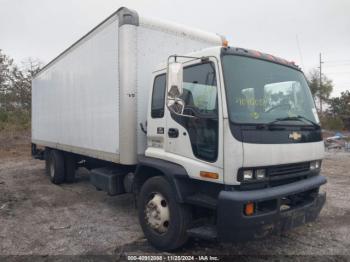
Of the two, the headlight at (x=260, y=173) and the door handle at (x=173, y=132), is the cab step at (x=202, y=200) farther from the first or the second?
the door handle at (x=173, y=132)

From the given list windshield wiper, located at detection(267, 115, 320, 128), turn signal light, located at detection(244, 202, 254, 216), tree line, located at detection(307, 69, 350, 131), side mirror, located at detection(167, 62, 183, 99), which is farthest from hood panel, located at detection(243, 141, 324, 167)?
tree line, located at detection(307, 69, 350, 131)

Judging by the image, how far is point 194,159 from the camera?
12.2 ft

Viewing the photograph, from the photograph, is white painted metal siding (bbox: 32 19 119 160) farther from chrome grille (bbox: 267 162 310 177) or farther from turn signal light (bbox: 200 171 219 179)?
chrome grille (bbox: 267 162 310 177)

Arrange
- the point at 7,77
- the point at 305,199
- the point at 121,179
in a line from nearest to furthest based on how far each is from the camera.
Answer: the point at 305,199, the point at 121,179, the point at 7,77

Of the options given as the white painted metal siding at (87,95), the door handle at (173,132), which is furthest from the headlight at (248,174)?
the white painted metal siding at (87,95)

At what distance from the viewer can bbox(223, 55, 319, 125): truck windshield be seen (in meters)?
3.46

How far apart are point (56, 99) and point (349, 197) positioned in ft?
24.7

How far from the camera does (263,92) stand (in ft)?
12.1

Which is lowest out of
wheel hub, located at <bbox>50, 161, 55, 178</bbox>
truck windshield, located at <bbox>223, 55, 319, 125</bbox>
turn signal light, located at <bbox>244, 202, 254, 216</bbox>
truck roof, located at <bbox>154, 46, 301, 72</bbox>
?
wheel hub, located at <bbox>50, 161, 55, 178</bbox>

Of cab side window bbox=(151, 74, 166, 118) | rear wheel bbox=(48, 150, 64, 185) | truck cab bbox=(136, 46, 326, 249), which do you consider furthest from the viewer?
rear wheel bbox=(48, 150, 64, 185)

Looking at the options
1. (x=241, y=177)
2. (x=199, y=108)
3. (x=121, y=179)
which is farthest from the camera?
(x=121, y=179)

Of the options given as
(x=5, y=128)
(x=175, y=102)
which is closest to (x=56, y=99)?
(x=175, y=102)

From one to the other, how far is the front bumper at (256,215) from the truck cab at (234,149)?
0.4 inches

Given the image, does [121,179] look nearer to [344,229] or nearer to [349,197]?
[344,229]
